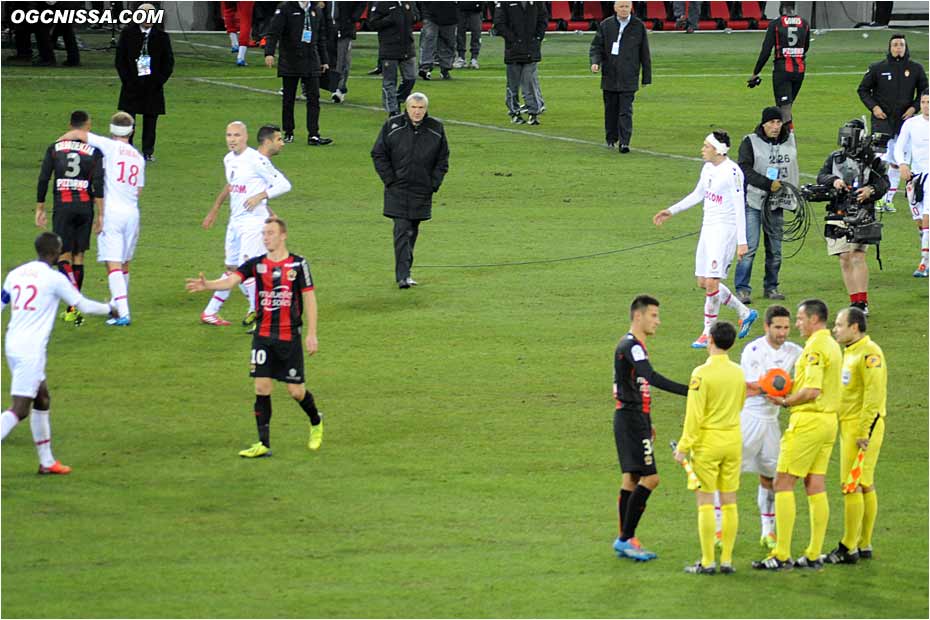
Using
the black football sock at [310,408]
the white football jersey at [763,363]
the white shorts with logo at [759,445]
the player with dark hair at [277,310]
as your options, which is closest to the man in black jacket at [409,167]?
the black football sock at [310,408]

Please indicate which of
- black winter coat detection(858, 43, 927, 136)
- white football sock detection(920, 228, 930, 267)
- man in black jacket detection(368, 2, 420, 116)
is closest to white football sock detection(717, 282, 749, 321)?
white football sock detection(920, 228, 930, 267)

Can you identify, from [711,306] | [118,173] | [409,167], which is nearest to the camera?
[711,306]

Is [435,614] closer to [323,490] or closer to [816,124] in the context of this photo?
[323,490]

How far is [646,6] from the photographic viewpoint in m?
43.7

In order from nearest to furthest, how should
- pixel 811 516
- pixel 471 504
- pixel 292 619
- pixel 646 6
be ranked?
pixel 292 619 < pixel 811 516 < pixel 471 504 < pixel 646 6

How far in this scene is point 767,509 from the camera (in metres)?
11.5

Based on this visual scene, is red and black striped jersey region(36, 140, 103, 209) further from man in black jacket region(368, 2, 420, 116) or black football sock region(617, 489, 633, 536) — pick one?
man in black jacket region(368, 2, 420, 116)

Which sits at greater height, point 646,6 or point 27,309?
point 646,6

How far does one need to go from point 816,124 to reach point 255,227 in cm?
1616

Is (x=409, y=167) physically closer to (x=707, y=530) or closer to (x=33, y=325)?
(x=33, y=325)

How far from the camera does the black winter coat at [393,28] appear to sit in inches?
1058

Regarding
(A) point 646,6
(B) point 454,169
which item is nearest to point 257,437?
(B) point 454,169
